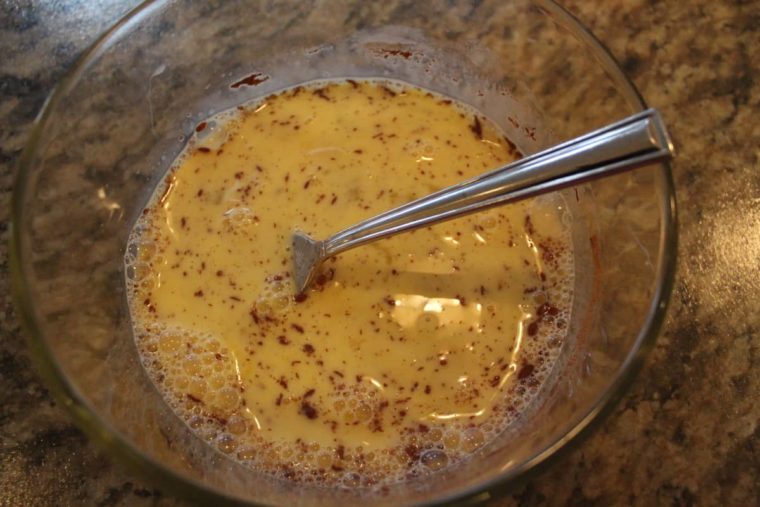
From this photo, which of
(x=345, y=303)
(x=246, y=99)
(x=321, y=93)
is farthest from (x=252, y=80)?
(x=345, y=303)

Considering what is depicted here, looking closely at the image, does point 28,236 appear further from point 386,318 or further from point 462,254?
point 462,254

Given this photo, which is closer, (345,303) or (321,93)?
(345,303)

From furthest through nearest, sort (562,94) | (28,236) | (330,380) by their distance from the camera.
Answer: (562,94), (330,380), (28,236)

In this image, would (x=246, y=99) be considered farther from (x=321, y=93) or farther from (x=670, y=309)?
(x=670, y=309)

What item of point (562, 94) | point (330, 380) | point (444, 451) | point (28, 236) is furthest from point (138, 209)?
point (562, 94)

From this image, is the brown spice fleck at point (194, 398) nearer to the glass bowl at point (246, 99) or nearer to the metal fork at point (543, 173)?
the glass bowl at point (246, 99)

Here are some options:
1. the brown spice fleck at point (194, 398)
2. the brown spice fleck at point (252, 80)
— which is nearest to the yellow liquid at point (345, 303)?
the brown spice fleck at point (194, 398)

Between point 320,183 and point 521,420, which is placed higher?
point 320,183
